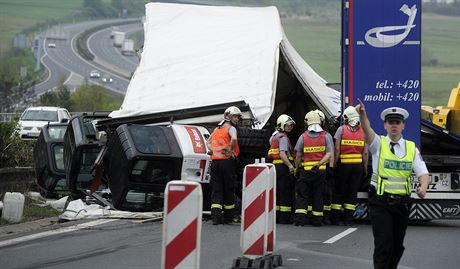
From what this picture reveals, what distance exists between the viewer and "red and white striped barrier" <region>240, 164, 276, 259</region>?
11742 millimetres

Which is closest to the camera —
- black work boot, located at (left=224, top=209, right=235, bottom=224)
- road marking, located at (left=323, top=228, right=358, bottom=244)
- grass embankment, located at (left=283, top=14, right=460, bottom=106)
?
road marking, located at (left=323, top=228, right=358, bottom=244)

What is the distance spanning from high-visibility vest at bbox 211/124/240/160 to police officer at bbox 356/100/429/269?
7.18 meters

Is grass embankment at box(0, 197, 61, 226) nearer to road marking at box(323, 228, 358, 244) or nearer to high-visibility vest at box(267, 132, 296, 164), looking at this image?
high-visibility vest at box(267, 132, 296, 164)

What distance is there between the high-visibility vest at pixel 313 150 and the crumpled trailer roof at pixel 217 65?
239cm

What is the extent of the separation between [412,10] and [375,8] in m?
0.57

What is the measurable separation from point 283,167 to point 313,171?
0.67 metres

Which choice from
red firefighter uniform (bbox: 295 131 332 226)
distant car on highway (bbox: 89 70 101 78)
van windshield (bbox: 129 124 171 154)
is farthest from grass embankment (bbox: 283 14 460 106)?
red firefighter uniform (bbox: 295 131 332 226)

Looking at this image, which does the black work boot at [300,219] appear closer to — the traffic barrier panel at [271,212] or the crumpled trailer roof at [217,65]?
the crumpled trailer roof at [217,65]

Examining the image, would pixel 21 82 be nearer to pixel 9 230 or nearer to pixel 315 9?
pixel 315 9

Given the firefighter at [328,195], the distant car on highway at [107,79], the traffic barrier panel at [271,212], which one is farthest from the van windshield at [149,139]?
the distant car on highway at [107,79]

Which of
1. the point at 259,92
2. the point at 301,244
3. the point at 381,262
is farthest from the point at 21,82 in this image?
the point at 381,262

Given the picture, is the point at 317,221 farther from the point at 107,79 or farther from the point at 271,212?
the point at 107,79

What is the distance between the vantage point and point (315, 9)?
275 feet

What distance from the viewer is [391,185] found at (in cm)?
977
